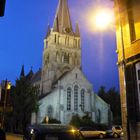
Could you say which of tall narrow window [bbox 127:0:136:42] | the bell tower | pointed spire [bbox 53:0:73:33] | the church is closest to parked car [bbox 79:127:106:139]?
the church

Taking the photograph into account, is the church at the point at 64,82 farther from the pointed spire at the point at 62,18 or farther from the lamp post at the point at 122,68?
the lamp post at the point at 122,68

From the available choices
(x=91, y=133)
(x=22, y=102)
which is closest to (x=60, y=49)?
(x=22, y=102)

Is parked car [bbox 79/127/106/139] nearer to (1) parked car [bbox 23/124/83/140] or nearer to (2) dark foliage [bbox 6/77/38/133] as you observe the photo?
(2) dark foliage [bbox 6/77/38/133]

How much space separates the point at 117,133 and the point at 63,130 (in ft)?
94.7

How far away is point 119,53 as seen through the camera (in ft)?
41.5

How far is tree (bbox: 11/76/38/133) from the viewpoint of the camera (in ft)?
136

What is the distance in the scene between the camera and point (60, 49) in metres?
70.4

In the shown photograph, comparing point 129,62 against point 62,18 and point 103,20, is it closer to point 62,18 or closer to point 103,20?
point 103,20

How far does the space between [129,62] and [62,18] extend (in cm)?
6691

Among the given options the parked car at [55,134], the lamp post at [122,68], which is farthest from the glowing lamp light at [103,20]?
the parked car at [55,134]

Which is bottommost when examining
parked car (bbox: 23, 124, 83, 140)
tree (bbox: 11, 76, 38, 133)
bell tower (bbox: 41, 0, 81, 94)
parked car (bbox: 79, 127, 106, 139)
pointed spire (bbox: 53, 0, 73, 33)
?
parked car (bbox: 79, 127, 106, 139)

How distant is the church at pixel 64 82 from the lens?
185 ft

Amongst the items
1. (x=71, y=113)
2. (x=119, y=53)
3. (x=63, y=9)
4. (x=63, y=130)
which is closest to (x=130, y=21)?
(x=119, y=53)

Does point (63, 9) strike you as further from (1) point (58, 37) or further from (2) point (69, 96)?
(2) point (69, 96)
